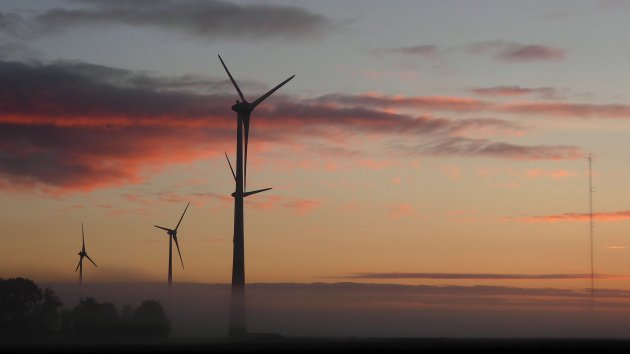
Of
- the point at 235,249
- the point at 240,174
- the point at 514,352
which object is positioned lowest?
the point at 514,352

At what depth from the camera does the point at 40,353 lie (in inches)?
5714

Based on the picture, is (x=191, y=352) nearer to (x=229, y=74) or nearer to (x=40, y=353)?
(x=40, y=353)

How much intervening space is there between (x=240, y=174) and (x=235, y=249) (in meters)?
11.5

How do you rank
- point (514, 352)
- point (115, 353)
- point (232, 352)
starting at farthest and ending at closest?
point (514, 352) → point (232, 352) → point (115, 353)

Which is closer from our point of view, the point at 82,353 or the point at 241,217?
the point at 82,353

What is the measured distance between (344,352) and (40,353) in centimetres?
4326

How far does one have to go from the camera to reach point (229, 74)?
177250mm

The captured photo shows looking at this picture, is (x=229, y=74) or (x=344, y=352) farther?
(x=229, y=74)

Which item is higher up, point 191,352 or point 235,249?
point 235,249

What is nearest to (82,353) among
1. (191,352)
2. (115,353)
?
(115,353)

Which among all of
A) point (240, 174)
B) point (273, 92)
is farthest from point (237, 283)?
point (273, 92)

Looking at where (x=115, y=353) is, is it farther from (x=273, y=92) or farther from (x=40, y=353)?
(x=273, y=92)

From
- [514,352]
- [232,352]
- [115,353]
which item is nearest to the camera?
[115,353]

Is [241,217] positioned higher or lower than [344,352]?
higher
